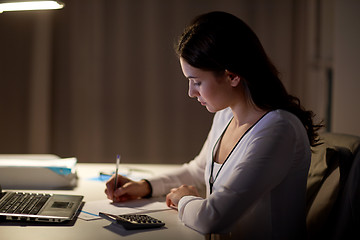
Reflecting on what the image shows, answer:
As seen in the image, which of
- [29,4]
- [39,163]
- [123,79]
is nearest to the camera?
[29,4]

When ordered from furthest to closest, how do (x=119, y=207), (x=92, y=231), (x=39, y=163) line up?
(x=39, y=163)
(x=119, y=207)
(x=92, y=231)

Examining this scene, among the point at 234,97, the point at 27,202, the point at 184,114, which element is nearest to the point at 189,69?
the point at 234,97

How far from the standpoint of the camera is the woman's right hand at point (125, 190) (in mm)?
1284

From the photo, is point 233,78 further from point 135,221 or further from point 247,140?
point 135,221

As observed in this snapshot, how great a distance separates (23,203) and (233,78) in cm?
69

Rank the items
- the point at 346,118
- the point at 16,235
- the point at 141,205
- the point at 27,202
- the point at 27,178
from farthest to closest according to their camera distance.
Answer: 1. the point at 346,118
2. the point at 27,178
3. the point at 141,205
4. the point at 27,202
5. the point at 16,235

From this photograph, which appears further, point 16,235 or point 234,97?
point 234,97

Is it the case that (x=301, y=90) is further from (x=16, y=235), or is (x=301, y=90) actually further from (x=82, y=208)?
(x=16, y=235)

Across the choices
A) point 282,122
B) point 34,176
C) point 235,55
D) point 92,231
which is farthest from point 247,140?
point 34,176

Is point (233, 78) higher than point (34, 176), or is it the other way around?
point (233, 78)

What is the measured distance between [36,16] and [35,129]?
32.8 inches

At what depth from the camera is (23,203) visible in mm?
1111

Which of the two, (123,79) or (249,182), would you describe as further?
(123,79)

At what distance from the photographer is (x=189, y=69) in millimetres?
1158
